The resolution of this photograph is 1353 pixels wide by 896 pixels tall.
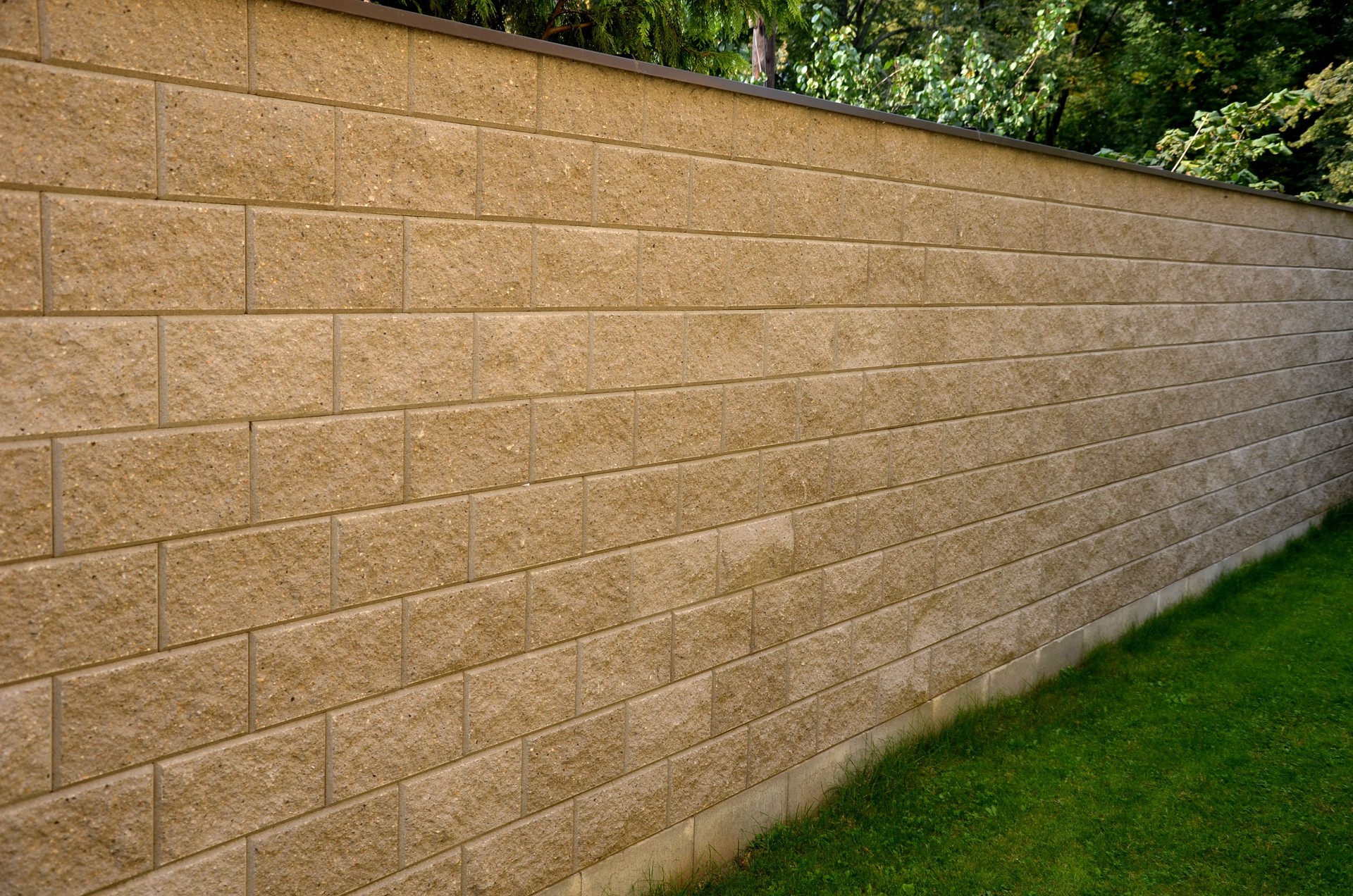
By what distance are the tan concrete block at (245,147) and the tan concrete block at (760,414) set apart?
1518 millimetres

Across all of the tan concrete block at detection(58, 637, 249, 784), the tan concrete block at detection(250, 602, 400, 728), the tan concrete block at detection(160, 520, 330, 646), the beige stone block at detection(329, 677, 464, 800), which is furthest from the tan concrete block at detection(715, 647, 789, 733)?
the tan concrete block at detection(58, 637, 249, 784)

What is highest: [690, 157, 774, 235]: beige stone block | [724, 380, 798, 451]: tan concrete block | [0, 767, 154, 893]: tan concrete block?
[690, 157, 774, 235]: beige stone block

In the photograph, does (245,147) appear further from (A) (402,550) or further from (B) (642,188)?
(B) (642,188)

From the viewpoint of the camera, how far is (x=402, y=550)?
2.69 m

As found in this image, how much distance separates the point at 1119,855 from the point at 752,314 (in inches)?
93.5

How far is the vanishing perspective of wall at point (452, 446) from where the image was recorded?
7.00ft

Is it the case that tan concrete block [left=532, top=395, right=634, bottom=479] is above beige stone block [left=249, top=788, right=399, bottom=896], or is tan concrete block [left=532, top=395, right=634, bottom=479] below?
above

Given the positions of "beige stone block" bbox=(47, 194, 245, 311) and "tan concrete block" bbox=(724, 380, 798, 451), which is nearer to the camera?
"beige stone block" bbox=(47, 194, 245, 311)

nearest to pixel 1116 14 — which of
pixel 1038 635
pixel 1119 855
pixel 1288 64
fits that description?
pixel 1288 64

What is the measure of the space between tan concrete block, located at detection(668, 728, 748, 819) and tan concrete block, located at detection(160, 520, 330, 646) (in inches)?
57.0

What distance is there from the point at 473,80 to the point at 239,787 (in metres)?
1.69

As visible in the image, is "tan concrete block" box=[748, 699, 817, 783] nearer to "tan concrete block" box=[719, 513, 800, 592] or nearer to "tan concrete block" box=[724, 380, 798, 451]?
"tan concrete block" box=[719, 513, 800, 592]

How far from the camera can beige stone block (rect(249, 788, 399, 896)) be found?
2.48 meters

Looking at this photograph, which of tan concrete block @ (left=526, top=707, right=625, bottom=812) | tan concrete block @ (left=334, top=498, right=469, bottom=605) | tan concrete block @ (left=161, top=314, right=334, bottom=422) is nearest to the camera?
tan concrete block @ (left=161, top=314, right=334, bottom=422)
